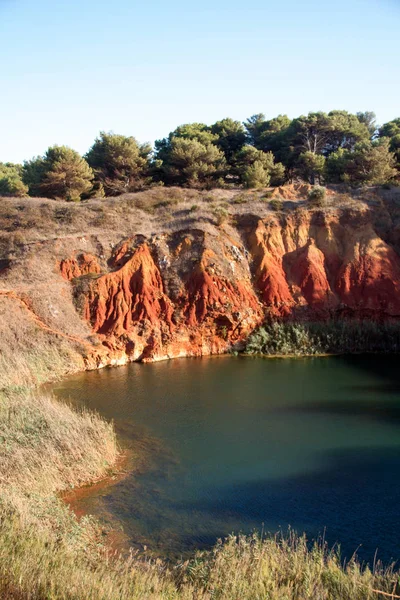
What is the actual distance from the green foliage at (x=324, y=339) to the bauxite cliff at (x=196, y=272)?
110 cm

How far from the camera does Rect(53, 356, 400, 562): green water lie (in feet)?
41.4

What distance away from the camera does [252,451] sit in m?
17.2

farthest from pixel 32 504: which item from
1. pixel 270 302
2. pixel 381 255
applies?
pixel 381 255

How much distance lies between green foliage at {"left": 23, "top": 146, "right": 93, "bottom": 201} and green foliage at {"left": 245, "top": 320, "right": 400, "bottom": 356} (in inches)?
868

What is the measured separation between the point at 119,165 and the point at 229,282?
2137 centimetres

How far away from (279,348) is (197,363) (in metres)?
5.24

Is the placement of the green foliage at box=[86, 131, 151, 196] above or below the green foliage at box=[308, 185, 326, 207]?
above

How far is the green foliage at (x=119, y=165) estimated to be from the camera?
161ft

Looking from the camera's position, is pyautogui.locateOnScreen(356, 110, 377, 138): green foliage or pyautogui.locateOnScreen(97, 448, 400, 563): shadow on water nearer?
pyautogui.locateOnScreen(97, 448, 400, 563): shadow on water

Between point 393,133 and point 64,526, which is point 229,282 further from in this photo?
point 393,133

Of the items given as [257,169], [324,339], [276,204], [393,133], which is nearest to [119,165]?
[257,169]

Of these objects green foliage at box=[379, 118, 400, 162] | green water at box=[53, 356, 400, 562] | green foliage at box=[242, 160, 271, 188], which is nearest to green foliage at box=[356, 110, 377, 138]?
green foliage at box=[379, 118, 400, 162]

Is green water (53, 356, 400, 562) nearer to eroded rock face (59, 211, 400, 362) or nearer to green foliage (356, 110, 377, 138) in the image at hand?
eroded rock face (59, 211, 400, 362)

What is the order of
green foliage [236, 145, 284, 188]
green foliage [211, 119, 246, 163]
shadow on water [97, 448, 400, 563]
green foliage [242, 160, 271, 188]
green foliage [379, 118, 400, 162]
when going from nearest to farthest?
1. shadow on water [97, 448, 400, 563]
2. green foliage [242, 160, 271, 188]
3. green foliage [236, 145, 284, 188]
4. green foliage [379, 118, 400, 162]
5. green foliage [211, 119, 246, 163]
